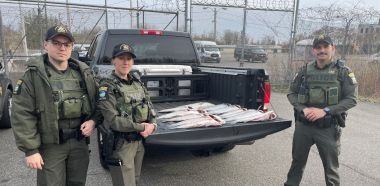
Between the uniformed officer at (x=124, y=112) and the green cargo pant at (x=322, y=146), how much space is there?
170 cm

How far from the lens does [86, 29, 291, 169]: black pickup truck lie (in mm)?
3408

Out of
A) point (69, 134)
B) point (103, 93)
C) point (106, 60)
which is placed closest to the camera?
point (69, 134)

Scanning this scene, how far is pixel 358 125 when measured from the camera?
7320 mm

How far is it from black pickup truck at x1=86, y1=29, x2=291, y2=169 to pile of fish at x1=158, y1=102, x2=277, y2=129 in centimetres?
7

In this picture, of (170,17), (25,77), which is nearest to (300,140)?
(25,77)

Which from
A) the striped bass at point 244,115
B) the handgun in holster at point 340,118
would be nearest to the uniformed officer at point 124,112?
the striped bass at point 244,115

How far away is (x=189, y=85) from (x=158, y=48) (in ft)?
3.43

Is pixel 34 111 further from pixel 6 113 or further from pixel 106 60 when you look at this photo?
pixel 6 113

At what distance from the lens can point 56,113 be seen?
2.51 m

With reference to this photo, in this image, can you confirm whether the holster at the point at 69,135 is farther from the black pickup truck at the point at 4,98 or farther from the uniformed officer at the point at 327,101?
the black pickup truck at the point at 4,98

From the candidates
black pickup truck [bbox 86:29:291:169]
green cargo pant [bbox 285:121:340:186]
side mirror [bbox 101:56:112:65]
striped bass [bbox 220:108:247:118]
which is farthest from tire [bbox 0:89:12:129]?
green cargo pant [bbox 285:121:340:186]

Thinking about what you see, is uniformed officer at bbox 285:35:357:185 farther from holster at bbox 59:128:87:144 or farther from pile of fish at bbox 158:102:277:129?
holster at bbox 59:128:87:144

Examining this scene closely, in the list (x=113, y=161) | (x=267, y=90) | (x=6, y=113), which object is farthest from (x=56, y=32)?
(x=6, y=113)

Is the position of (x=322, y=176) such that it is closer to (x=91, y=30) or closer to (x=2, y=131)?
(x=2, y=131)
